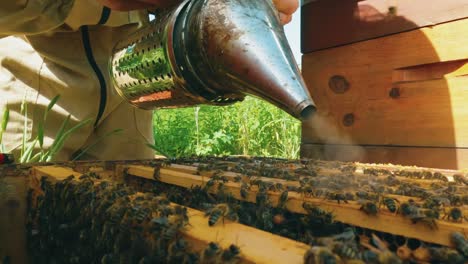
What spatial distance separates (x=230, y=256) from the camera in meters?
0.87

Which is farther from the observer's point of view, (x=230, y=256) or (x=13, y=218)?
(x=13, y=218)

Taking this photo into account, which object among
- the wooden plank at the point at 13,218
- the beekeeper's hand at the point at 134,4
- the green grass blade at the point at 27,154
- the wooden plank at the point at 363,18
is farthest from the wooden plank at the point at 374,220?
the green grass blade at the point at 27,154

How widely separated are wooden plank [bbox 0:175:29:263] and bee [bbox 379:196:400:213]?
166cm

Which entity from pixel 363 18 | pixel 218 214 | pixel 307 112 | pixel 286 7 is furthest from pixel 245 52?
pixel 363 18

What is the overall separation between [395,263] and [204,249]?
44 cm

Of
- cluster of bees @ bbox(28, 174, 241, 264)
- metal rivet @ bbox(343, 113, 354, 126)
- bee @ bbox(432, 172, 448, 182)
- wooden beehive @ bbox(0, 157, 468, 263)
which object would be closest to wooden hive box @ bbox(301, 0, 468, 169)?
metal rivet @ bbox(343, 113, 354, 126)

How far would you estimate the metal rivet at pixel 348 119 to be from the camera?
280 cm

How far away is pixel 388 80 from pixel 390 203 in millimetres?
1636

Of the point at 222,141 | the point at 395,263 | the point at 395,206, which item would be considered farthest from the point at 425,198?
the point at 222,141

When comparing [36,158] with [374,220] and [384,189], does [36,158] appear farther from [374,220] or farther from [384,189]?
[374,220]

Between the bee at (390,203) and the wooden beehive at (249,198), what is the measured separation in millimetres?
20

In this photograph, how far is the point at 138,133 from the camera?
3666mm

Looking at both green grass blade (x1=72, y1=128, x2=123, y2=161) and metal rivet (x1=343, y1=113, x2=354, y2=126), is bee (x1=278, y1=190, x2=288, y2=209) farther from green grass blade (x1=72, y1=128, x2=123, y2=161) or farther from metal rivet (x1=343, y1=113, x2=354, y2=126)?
green grass blade (x1=72, y1=128, x2=123, y2=161)

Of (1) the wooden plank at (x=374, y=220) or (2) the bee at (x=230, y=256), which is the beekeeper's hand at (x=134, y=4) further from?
(2) the bee at (x=230, y=256)
